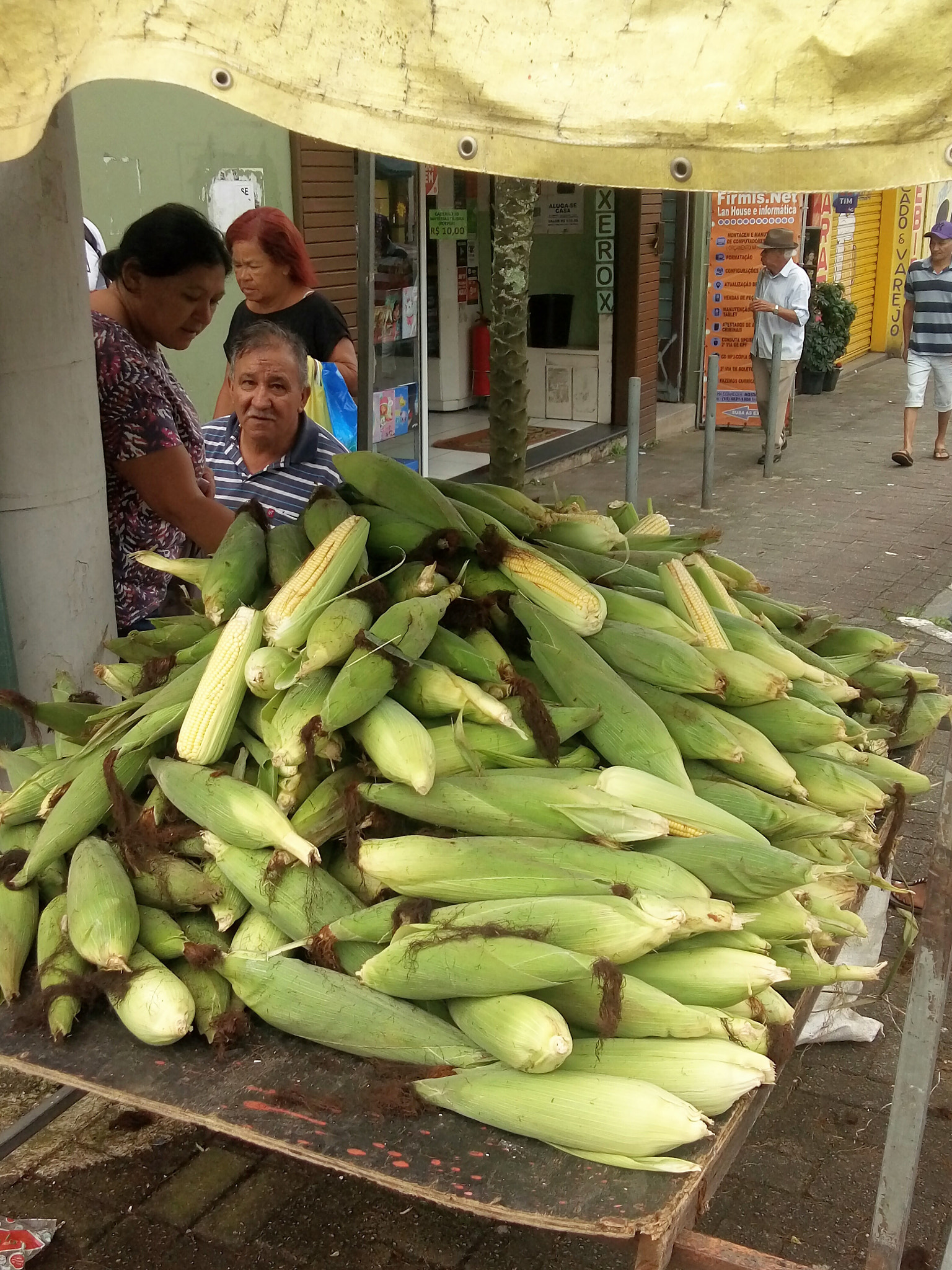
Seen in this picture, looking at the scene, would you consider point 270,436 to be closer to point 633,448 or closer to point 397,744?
point 397,744

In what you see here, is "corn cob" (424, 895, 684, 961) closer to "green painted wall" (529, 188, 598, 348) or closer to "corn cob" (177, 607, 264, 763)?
"corn cob" (177, 607, 264, 763)

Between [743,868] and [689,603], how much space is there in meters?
0.82

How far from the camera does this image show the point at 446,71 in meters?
1.49

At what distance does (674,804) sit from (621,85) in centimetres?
111

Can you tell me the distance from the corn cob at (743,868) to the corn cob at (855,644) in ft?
3.87

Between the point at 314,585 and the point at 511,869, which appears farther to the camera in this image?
the point at 314,585

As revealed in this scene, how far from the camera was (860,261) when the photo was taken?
1617cm

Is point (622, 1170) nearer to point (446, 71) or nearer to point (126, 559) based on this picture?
point (446, 71)

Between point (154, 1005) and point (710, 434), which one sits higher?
point (710, 434)

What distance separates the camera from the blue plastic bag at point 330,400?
4.61 meters

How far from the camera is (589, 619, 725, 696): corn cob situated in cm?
216

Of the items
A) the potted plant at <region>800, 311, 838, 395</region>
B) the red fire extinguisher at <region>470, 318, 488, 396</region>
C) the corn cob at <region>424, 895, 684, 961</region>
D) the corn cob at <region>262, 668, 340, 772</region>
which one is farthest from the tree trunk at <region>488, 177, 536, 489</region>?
the potted plant at <region>800, 311, 838, 395</region>

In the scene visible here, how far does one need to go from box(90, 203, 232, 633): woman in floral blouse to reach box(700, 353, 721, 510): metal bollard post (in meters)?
5.13

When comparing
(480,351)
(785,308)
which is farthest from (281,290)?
(785,308)
